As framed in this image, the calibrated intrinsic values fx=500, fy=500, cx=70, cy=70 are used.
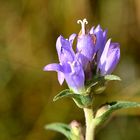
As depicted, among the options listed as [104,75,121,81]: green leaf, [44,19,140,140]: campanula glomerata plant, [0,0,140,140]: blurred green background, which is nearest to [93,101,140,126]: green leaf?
[44,19,140,140]: campanula glomerata plant

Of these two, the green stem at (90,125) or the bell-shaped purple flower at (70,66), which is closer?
the bell-shaped purple flower at (70,66)

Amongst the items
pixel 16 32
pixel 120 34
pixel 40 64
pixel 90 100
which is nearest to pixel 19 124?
pixel 40 64

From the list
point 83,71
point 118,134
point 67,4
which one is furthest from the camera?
point 67,4

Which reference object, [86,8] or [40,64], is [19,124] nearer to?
[40,64]

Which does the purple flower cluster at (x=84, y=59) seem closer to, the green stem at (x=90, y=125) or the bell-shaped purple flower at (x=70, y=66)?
the bell-shaped purple flower at (x=70, y=66)

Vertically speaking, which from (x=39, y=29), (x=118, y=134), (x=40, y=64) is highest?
(x=39, y=29)

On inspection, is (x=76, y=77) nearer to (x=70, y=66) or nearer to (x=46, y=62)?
(x=70, y=66)

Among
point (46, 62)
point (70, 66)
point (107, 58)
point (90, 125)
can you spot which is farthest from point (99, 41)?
point (46, 62)

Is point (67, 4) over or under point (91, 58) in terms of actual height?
over

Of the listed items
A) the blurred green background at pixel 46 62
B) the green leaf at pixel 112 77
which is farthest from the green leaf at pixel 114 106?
the blurred green background at pixel 46 62
